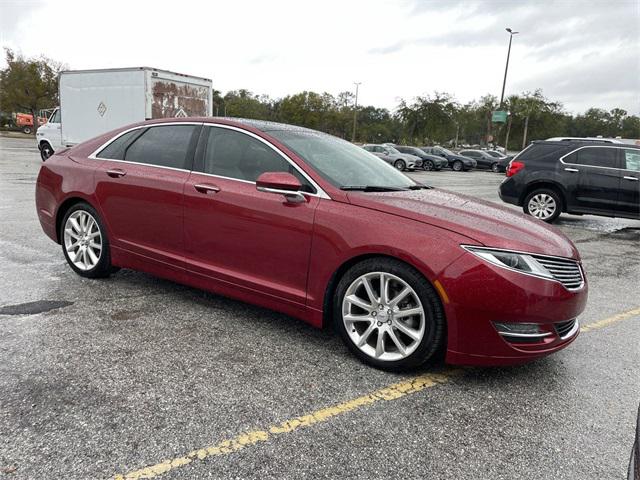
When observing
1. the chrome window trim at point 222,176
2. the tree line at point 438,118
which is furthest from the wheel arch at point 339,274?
the tree line at point 438,118

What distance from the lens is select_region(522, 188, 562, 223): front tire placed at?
9.84 meters

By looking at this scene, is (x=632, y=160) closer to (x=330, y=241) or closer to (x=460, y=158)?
(x=330, y=241)

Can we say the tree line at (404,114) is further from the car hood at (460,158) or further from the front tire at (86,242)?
the front tire at (86,242)

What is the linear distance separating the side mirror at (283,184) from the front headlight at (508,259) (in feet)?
3.69

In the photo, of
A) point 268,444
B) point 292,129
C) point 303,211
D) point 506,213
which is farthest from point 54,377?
point 506,213

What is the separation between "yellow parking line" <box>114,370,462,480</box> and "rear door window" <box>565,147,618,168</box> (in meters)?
7.85

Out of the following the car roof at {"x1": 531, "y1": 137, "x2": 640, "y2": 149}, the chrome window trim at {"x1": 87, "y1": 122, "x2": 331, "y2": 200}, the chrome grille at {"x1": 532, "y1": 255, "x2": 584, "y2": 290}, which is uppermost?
the car roof at {"x1": 531, "y1": 137, "x2": 640, "y2": 149}

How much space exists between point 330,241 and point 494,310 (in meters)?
1.06

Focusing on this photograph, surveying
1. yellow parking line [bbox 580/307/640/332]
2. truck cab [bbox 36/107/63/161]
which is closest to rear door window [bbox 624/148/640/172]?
yellow parking line [bbox 580/307/640/332]

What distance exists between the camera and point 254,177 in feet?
12.0

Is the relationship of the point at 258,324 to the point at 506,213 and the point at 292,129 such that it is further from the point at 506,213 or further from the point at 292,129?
the point at 506,213

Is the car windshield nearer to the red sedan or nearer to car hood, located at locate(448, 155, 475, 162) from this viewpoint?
the red sedan

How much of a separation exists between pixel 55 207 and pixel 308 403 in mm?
3421

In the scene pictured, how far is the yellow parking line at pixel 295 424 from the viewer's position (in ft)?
7.09
